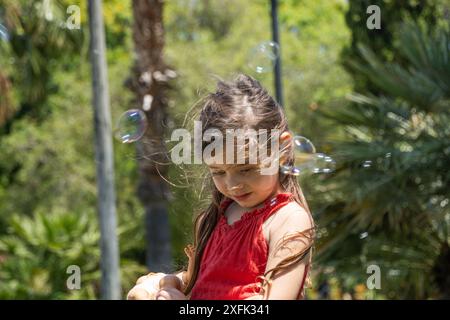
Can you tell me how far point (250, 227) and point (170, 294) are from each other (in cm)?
24

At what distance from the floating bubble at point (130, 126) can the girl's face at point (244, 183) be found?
4.49 feet

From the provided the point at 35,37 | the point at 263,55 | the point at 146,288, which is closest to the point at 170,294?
the point at 146,288

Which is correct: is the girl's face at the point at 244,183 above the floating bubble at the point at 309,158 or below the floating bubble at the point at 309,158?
above

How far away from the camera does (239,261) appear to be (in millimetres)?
2322

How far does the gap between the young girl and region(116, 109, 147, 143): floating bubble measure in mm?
1287

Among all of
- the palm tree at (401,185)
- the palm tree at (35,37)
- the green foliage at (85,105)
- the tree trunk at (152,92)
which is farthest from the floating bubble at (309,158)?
the palm tree at (35,37)

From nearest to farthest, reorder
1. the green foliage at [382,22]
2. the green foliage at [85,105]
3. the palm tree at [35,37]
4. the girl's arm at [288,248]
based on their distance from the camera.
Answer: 1. the girl's arm at [288,248]
2. the palm tree at [35,37]
3. the green foliage at [382,22]
4. the green foliage at [85,105]

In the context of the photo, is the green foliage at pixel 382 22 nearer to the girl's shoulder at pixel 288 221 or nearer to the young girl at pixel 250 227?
the young girl at pixel 250 227

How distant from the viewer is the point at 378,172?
7.99m

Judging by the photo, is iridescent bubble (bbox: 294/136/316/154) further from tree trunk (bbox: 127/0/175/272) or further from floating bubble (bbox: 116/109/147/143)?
tree trunk (bbox: 127/0/175/272)

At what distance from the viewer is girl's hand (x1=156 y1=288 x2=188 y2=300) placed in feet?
7.51

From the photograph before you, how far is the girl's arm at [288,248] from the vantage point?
2195 mm

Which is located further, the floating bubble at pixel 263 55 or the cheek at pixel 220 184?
the floating bubble at pixel 263 55
